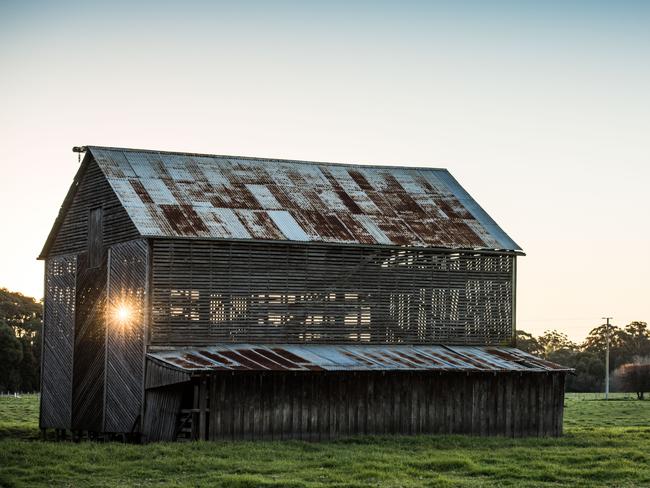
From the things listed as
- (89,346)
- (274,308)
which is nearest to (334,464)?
(274,308)

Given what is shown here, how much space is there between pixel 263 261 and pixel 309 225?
2503 mm

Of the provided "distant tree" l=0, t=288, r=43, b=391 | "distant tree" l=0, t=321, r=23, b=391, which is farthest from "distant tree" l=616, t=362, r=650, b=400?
"distant tree" l=0, t=321, r=23, b=391

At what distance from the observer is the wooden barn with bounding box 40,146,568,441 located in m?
40.3

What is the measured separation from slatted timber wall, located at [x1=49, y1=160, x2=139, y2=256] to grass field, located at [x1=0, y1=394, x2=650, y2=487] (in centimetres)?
976

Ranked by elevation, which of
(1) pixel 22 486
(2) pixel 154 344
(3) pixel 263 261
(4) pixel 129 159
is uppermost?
(4) pixel 129 159

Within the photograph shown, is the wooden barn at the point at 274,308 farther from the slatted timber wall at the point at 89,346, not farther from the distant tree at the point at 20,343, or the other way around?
the distant tree at the point at 20,343

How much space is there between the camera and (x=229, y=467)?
103ft

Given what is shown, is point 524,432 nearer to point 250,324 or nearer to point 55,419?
point 250,324

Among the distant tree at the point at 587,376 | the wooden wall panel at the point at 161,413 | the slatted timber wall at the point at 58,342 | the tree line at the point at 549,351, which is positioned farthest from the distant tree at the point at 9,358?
the distant tree at the point at 587,376

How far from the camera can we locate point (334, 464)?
32.2m

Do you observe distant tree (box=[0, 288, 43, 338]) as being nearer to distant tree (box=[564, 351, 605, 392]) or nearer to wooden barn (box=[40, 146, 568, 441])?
distant tree (box=[564, 351, 605, 392])

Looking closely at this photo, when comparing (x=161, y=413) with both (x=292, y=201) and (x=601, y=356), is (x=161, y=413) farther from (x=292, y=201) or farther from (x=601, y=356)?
(x=601, y=356)

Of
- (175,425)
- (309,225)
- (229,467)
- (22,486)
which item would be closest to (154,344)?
(175,425)

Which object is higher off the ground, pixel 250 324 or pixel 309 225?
pixel 309 225
